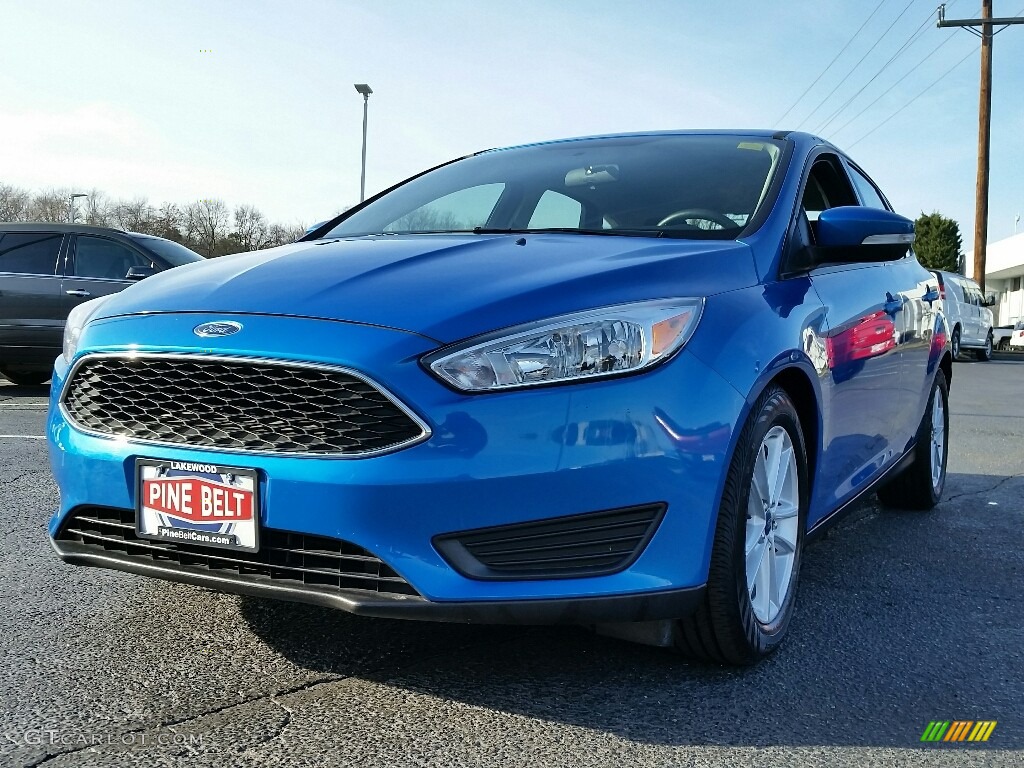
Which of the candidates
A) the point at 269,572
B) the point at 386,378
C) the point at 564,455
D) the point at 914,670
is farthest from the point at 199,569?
the point at 914,670

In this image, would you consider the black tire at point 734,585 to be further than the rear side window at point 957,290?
No

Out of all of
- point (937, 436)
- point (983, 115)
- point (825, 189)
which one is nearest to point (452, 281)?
point (825, 189)

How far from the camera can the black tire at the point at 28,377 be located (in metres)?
10.3

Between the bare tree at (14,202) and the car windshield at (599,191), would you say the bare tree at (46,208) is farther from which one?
the car windshield at (599,191)

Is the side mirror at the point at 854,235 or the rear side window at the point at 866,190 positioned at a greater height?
the rear side window at the point at 866,190

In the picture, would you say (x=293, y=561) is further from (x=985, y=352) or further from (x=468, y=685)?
(x=985, y=352)

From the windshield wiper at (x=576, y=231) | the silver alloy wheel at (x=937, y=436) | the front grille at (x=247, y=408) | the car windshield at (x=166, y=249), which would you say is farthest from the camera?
the car windshield at (x=166, y=249)

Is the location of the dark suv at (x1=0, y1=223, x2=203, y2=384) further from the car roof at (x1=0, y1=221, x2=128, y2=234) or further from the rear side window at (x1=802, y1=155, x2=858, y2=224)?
→ the rear side window at (x1=802, y1=155, x2=858, y2=224)

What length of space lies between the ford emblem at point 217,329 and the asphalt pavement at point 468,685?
832 millimetres

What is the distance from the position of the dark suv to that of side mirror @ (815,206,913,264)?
7589 millimetres

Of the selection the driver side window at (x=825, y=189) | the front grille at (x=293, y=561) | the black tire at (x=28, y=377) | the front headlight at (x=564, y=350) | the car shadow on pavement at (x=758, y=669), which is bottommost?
the black tire at (x=28, y=377)

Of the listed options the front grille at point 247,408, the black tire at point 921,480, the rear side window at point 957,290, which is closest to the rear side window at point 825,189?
the black tire at point 921,480

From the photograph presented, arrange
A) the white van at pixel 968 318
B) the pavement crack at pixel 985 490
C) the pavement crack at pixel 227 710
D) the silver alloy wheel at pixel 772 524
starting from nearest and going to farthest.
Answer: the pavement crack at pixel 227 710
the silver alloy wheel at pixel 772 524
the pavement crack at pixel 985 490
the white van at pixel 968 318

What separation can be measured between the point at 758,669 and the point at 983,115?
1068 inches
